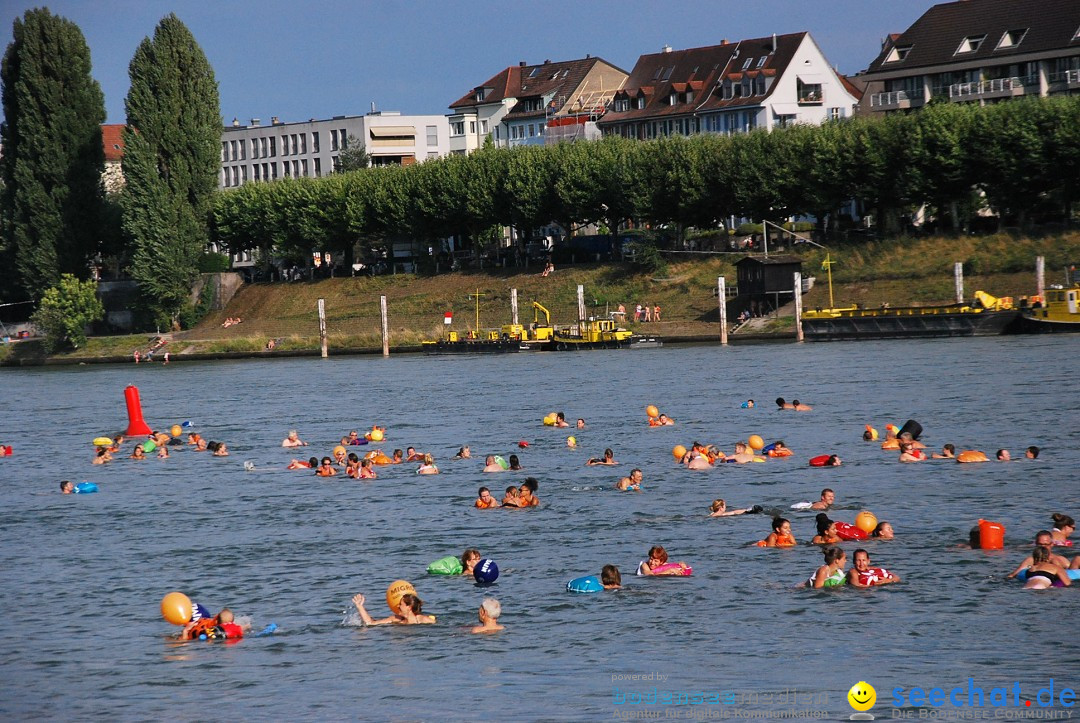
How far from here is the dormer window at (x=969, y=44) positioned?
110750 millimetres

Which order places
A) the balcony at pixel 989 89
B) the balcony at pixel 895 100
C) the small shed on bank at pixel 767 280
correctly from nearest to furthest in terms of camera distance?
the small shed on bank at pixel 767 280 < the balcony at pixel 989 89 < the balcony at pixel 895 100

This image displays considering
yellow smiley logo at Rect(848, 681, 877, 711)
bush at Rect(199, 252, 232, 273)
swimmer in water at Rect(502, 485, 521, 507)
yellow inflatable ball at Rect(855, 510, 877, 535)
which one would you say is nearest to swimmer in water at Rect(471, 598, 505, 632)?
yellow smiley logo at Rect(848, 681, 877, 711)

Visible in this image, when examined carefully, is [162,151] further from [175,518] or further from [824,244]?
[175,518]

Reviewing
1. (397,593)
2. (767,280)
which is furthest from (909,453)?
(767,280)

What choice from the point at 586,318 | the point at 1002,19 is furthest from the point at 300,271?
the point at 1002,19

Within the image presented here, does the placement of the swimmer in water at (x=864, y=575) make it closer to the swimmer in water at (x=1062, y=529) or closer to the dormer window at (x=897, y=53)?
the swimmer in water at (x=1062, y=529)

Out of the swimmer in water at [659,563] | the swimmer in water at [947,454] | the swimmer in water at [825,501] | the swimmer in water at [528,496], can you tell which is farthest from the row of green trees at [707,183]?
the swimmer in water at [659,563]

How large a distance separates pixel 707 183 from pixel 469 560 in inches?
3105

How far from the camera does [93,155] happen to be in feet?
370

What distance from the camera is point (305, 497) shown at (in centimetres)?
3956

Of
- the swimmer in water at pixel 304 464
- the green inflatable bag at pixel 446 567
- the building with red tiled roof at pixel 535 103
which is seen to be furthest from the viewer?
the building with red tiled roof at pixel 535 103

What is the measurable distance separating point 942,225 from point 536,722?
8350 cm

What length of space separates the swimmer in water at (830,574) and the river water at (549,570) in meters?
0.37

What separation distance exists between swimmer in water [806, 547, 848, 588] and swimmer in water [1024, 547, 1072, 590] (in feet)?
10.5
